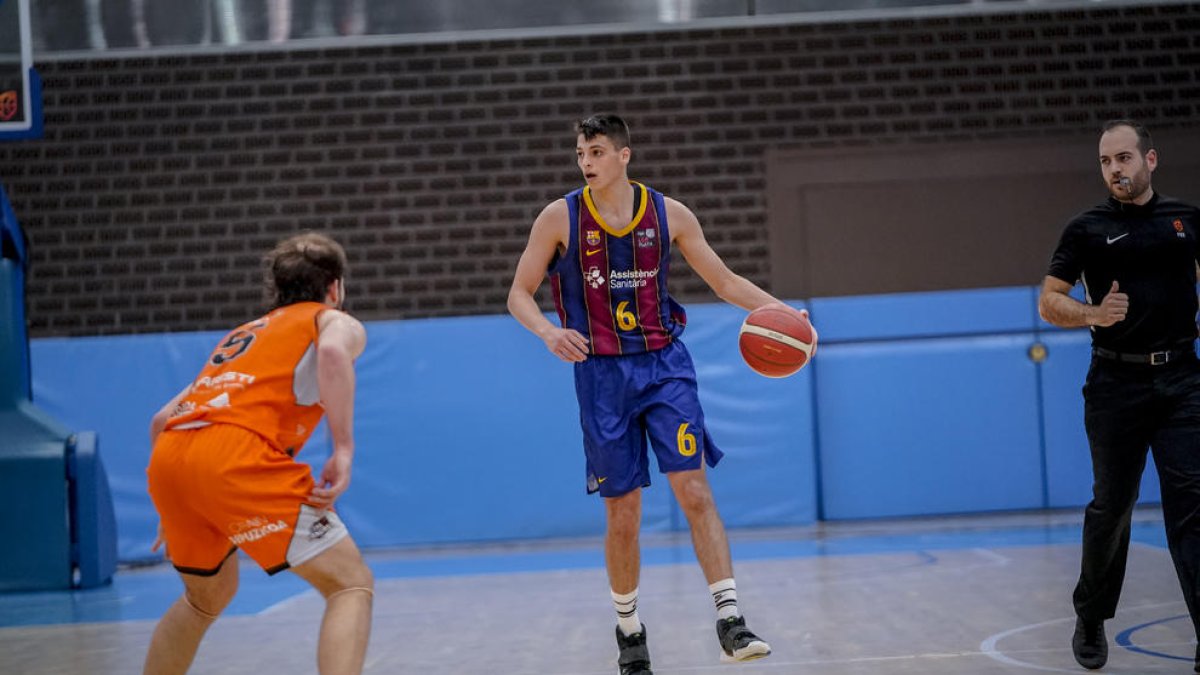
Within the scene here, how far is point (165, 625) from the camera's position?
12.9 feet

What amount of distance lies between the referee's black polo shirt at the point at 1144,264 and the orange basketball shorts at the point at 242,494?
2766 millimetres

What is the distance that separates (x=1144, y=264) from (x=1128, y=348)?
30cm

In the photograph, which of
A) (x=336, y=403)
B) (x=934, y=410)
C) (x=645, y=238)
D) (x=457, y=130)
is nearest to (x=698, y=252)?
(x=645, y=238)

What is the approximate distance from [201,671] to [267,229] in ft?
21.6

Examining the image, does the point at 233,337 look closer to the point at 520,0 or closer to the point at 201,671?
the point at 201,671

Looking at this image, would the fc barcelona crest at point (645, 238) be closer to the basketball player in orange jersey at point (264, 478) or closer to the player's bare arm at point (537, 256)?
the player's bare arm at point (537, 256)

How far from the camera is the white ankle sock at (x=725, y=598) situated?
466 cm

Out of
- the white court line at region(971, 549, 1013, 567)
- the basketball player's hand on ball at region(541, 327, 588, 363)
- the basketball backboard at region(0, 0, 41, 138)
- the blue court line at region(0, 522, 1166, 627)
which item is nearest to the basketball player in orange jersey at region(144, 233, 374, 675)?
the basketball player's hand on ball at region(541, 327, 588, 363)

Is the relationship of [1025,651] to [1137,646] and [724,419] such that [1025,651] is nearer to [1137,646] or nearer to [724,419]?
[1137,646]

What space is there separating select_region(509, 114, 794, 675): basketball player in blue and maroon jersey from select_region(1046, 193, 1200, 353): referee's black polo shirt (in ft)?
4.20

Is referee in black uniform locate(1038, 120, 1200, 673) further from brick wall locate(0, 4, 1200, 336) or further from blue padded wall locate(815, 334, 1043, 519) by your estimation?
brick wall locate(0, 4, 1200, 336)

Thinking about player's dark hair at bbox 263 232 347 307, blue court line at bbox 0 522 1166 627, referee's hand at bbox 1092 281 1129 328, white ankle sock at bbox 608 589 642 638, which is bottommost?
blue court line at bbox 0 522 1166 627

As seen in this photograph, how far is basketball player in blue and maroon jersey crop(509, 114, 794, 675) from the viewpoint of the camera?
479 centimetres

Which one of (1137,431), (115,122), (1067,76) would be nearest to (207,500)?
(1137,431)
